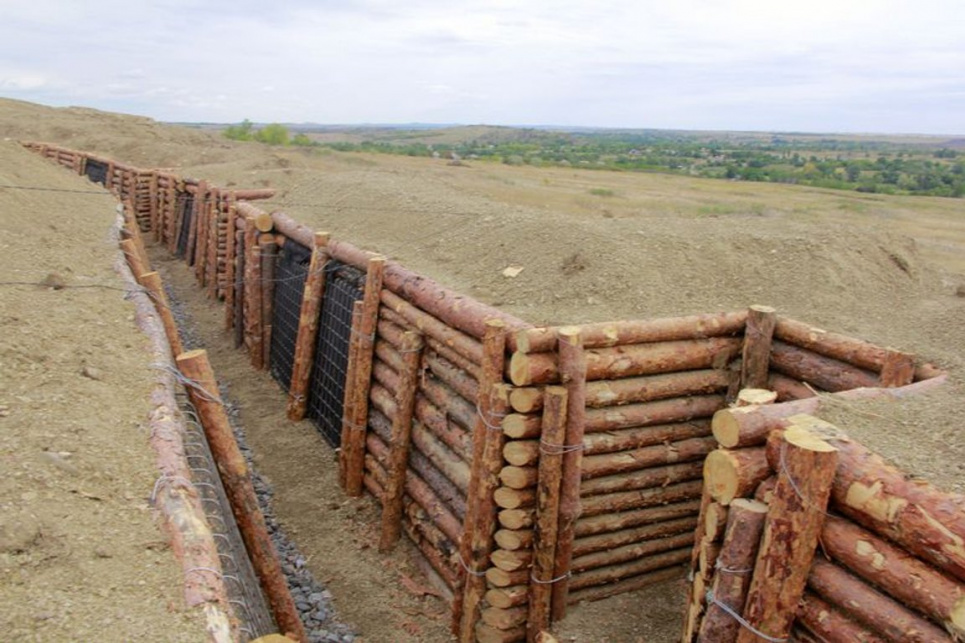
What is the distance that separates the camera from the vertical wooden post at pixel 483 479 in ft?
20.2

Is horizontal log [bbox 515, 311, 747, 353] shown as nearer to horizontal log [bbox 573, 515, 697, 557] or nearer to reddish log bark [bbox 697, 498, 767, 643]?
horizontal log [bbox 573, 515, 697, 557]

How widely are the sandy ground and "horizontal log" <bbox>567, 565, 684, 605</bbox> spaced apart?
3980 millimetres

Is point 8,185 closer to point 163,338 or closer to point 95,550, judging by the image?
point 163,338

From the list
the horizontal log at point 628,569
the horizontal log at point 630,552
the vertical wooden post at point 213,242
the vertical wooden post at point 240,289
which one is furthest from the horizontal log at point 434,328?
the vertical wooden post at point 213,242

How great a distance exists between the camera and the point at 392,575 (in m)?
7.57

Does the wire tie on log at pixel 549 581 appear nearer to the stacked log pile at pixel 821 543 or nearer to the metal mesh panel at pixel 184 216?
the stacked log pile at pixel 821 543

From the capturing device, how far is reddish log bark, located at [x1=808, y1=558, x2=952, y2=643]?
145 inches

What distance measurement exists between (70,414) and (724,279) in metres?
7.43

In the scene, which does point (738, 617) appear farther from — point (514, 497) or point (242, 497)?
point (242, 497)

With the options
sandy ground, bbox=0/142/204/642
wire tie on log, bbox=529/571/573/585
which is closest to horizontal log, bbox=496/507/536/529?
wire tie on log, bbox=529/571/573/585

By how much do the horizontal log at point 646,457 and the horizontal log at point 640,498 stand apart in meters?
0.23

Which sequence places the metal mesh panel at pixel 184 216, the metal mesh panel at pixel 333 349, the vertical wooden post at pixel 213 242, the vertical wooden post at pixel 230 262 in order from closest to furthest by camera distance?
the metal mesh panel at pixel 333 349, the vertical wooden post at pixel 230 262, the vertical wooden post at pixel 213 242, the metal mesh panel at pixel 184 216

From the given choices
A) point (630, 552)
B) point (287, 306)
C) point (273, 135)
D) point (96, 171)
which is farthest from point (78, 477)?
point (273, 135)

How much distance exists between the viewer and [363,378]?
8.90 m
